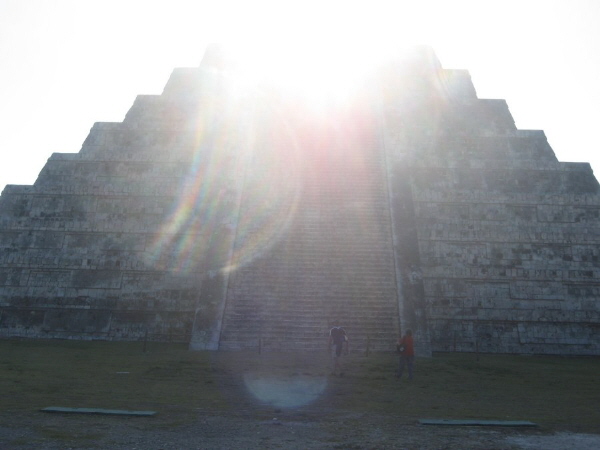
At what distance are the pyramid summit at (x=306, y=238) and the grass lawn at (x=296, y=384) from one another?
59.3 inches

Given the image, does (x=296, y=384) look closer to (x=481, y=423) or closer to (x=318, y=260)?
(x=481, y=423)

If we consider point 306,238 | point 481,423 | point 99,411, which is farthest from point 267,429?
point 306,238

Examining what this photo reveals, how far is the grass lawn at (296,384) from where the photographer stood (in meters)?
8.32

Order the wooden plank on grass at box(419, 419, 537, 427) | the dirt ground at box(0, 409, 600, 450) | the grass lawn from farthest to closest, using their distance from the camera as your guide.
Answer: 1. the grass lawn
2. the wooden plank on grass at box(419, 419, 537, 427)
3. the dirt ground at box(0, 409, 600, 450)

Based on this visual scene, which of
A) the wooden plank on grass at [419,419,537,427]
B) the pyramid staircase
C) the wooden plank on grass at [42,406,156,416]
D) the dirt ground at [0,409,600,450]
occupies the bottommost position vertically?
the wooden plank on grass at [419,419,537,427]

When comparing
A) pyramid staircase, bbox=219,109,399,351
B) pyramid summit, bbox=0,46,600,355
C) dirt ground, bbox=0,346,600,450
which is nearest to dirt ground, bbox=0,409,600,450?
dirt ground, bbox=0,346,600,450

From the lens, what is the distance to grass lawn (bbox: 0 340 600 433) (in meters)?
8.32

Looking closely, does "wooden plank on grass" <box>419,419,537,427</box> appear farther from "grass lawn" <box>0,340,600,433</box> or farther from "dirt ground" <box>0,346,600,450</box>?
"grass lawn" <box>0,340,600,433</box>

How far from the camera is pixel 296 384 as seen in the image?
10422 mm

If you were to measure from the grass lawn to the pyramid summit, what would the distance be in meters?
1.51

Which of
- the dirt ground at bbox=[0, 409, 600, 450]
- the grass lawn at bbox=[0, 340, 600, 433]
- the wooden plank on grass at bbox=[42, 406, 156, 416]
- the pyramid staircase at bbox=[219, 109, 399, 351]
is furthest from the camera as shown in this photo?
the pyramid staircase at bbox=[219, 109, 399, 351]

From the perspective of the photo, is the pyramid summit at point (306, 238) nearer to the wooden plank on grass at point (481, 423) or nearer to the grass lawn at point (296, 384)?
the grass lawn at point (296, 384)

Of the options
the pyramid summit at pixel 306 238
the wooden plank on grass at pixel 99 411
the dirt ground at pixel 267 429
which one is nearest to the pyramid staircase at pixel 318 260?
the pyramid summit at pixel 306 238

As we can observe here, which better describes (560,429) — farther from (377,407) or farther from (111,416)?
(111,416)
